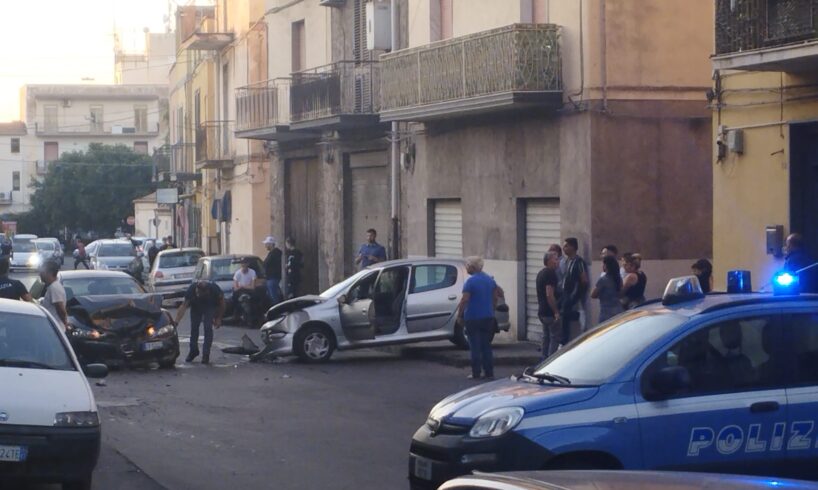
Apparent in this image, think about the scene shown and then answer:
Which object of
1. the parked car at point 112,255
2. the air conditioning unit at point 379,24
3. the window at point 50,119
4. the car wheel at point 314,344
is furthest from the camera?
the window at point 50,119

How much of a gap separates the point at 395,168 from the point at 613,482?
23971 mm

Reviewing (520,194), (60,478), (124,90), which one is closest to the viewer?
(60,478)

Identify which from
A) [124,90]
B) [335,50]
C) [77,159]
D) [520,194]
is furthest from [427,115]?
[124,90]

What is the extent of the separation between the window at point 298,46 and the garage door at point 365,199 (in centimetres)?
488

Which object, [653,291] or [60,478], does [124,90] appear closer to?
[653,291]

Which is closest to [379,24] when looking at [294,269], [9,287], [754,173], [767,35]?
[294,269]

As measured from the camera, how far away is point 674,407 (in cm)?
787

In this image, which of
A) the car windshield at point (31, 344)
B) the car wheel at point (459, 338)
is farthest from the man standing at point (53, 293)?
the car wheel at point (459, 338)

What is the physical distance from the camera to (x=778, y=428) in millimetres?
7969

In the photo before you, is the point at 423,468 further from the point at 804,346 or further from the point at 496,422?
the point at 804,346

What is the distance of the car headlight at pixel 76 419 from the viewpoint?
9289mm

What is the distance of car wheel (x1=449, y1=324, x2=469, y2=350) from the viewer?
21.0 metres

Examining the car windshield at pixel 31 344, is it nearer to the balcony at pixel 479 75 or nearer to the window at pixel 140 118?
the balcony at pixel 479 75

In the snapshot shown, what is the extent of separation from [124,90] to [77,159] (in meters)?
14.8
